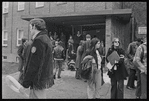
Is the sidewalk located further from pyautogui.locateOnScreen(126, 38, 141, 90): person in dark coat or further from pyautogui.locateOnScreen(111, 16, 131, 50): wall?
pyautogui.locateOnScreen(111, 16, 131, 50): wall

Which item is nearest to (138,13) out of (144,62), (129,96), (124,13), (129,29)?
(129,29)

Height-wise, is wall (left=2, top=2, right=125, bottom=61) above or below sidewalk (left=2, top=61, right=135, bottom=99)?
above

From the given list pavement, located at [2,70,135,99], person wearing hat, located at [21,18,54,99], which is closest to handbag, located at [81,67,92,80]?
pavement, located at [2,70,135,99]

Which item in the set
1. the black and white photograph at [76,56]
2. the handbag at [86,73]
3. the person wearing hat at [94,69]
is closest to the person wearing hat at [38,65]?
the black and white photograph at [76,56]

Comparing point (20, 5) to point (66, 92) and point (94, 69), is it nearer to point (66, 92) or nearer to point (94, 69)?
point (66, 92)

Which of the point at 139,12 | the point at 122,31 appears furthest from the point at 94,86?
the point at 139,12

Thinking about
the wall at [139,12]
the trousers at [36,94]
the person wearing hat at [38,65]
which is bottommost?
the trousers at [36,94]

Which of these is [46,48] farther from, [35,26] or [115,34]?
[115,34]

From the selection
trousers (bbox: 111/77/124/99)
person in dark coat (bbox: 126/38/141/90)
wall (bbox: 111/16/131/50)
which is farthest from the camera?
wall (bbox: 111/16/131/50)

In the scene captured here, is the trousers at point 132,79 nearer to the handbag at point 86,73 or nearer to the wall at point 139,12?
the handbag at point 86,73

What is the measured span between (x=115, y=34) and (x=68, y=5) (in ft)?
16.7

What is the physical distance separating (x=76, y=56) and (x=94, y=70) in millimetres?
6971

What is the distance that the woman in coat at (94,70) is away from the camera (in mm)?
6734

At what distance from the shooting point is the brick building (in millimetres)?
14031
